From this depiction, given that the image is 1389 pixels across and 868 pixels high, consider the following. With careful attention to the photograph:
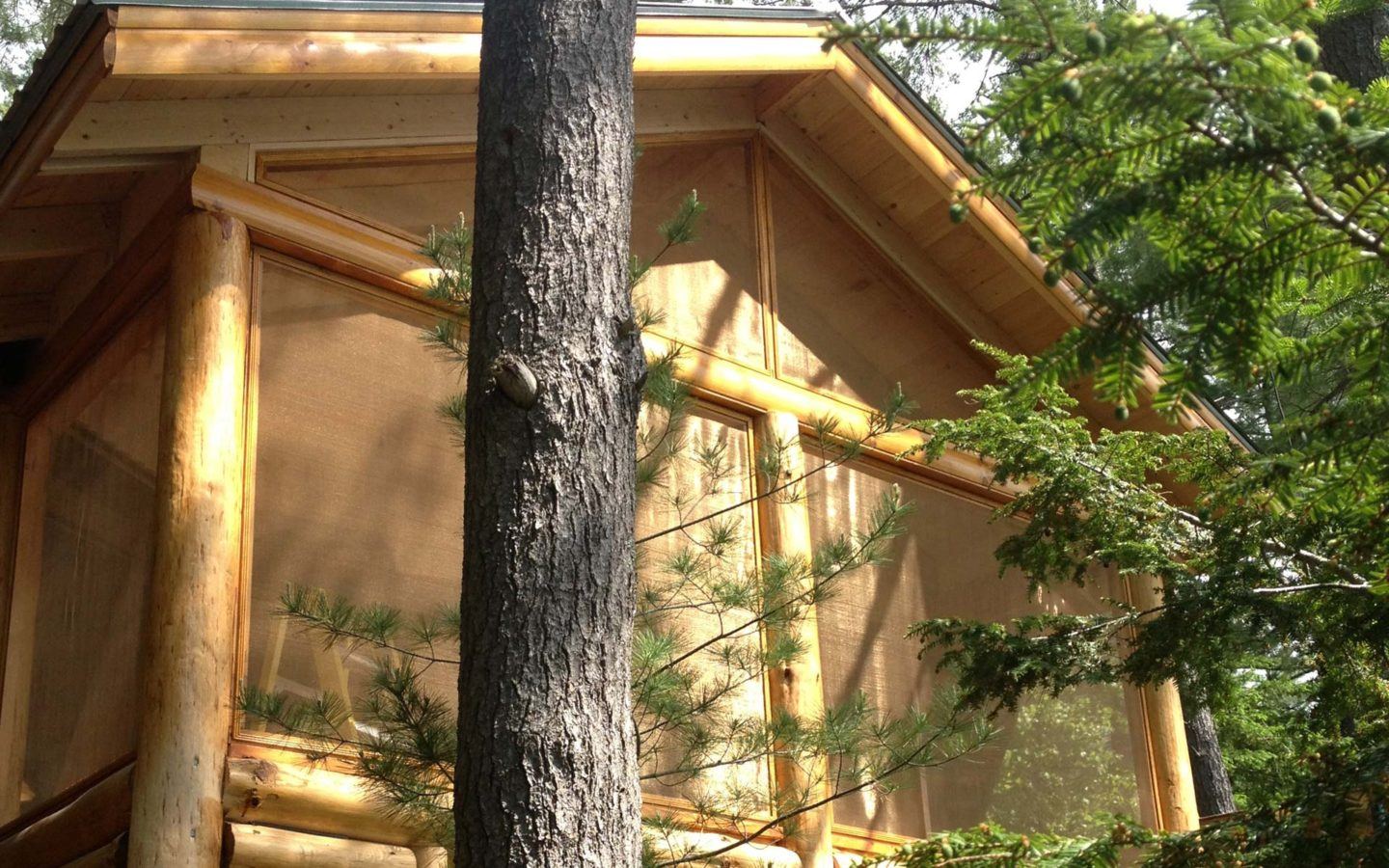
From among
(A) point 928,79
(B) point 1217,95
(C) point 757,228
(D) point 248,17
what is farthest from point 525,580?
(A) point 928,79

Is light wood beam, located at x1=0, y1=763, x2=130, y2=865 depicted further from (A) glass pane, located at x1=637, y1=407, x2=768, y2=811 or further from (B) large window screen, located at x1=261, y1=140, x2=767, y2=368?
(B) large window screen, located at x1=261, y1=140, x2=767, y2=368

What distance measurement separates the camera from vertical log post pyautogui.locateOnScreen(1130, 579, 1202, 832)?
8.38 m

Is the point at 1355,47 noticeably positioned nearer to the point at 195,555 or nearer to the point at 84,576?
the point at 195,555

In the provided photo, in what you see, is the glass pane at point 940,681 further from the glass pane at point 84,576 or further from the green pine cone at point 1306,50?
the green pine cone at point 1306,50

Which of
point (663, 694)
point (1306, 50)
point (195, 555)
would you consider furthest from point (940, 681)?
point (1306, 50)

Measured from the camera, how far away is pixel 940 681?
767 centimetres

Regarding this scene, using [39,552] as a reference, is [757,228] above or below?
above

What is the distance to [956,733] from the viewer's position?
16.8 feet

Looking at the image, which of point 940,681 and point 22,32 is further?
point 22,32

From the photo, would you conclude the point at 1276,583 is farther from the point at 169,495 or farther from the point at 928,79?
the point at 928,79

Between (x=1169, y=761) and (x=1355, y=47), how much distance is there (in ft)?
14.9

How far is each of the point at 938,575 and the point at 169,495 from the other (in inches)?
171

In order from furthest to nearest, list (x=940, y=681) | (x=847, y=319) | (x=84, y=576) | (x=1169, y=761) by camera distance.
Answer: (x=1169, y=761) < (x=847, y=319) < (x=940, y=681) < (x=84, y=576)

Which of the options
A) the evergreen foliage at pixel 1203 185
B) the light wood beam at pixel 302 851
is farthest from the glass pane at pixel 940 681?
the evergreen foliage at pixel 1203 185
